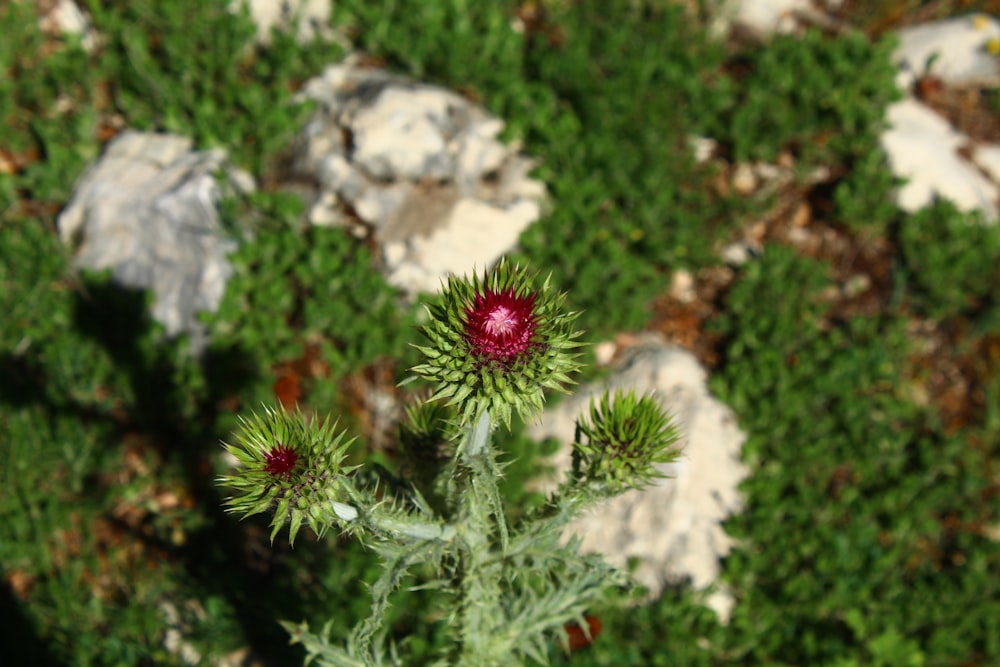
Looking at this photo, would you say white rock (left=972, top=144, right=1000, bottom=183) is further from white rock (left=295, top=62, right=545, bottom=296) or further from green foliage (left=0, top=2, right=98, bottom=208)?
green foliage (left=0, top=2, right=98, bottom=208)

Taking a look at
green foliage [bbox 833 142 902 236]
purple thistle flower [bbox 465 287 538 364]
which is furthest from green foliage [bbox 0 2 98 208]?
green foliage [bbox 833 142 902 236]

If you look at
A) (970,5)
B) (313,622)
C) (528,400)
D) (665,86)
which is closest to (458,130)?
(665,86)

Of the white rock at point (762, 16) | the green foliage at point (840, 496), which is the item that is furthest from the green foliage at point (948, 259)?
the white rock at point (762, 16)

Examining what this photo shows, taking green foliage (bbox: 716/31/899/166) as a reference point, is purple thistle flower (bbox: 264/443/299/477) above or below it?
below

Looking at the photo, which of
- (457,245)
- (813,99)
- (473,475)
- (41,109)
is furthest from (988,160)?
(41,109)

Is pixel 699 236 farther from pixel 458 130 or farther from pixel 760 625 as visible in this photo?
pixel 760 625

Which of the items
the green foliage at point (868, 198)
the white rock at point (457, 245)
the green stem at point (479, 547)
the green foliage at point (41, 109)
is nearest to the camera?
the green stem at point (479, 547)

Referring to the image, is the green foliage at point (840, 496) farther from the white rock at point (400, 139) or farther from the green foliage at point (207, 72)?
the green foliage at point (207, 72)
